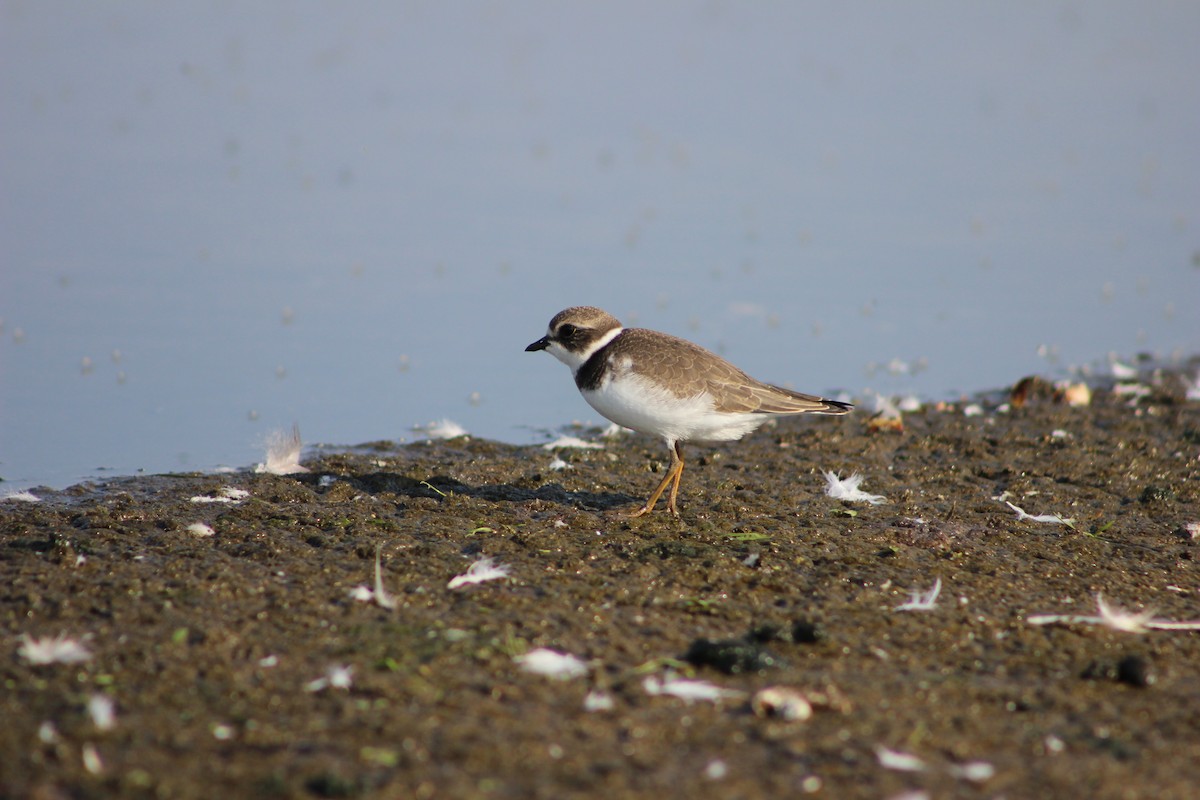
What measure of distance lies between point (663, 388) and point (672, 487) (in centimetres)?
65

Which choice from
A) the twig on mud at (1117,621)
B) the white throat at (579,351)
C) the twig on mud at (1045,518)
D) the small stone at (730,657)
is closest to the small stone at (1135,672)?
the twig on mud at (1117,621)

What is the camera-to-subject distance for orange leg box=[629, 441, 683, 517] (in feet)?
24.9

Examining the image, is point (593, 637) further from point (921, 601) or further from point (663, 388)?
point (663, 388)

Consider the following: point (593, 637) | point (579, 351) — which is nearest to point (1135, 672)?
point (593, 637)

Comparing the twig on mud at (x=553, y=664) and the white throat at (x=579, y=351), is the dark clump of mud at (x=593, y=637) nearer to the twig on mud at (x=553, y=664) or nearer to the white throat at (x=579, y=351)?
the twig on mud at (x=553, y=664)

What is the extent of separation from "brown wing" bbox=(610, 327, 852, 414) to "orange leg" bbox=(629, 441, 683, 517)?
0.42 meters

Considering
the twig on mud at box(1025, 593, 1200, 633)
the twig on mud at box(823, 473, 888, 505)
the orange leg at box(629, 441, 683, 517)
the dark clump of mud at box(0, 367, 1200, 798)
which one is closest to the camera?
the dark clump of mud at box(0, 367, 1200, 798)

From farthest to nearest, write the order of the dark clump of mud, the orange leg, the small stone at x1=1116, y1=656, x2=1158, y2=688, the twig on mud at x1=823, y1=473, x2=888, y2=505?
the twig on mud at x1=823, y1=473, x2=888, y2=505 → the orange leg → the small stone at x1=1116, y1=656, x2=1158, y2=688 → the dark clump of mud

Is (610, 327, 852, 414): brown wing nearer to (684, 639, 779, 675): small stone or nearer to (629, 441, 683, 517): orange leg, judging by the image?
(629, 441, 683, 517): orange leg

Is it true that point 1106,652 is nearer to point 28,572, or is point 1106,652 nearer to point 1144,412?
point 28,572

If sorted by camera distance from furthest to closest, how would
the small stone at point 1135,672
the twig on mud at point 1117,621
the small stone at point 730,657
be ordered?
the twig on mud at point 1117,621
the small stone at point 1135,672
the small stone at point 730,657

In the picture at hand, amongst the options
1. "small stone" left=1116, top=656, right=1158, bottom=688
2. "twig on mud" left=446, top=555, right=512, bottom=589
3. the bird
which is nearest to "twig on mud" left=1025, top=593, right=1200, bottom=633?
"small stone" left=1116, top=656, right=1158, bottom=688

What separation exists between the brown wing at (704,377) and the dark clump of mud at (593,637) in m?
0.63

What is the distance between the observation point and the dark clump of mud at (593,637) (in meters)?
4.14
